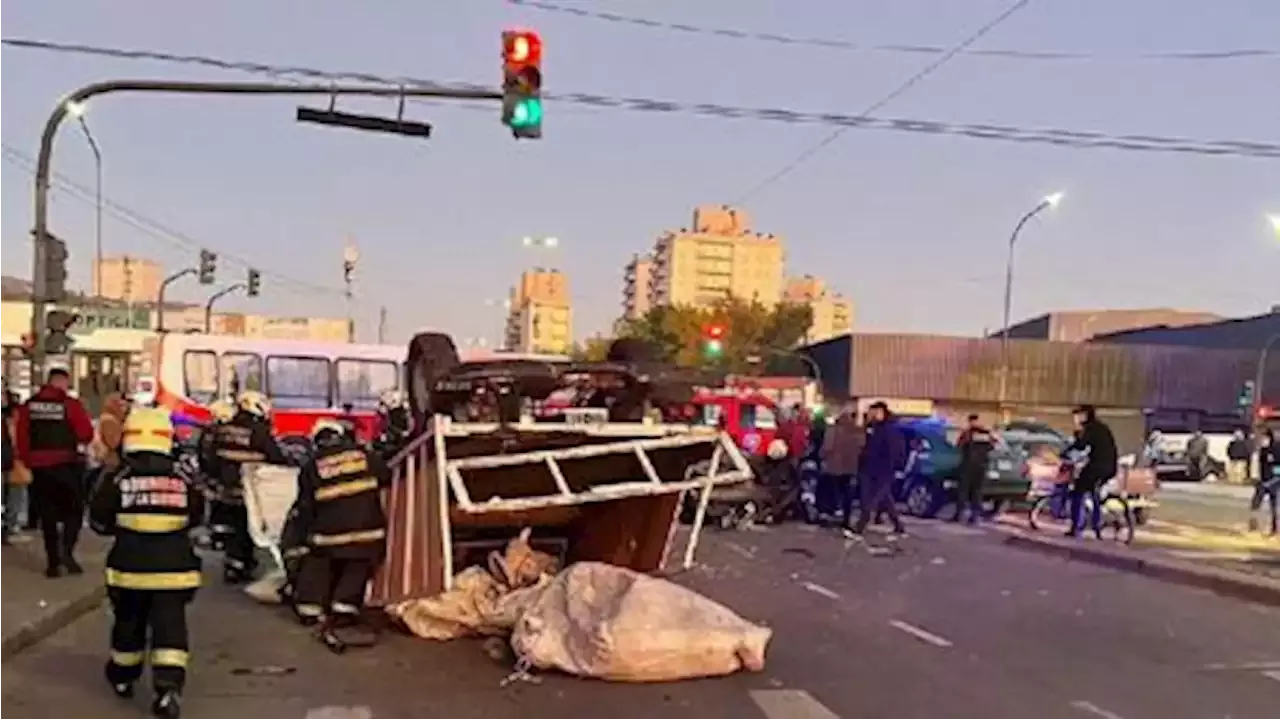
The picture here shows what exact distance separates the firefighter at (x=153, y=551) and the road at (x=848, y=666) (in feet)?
1.49

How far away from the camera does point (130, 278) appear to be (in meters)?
125

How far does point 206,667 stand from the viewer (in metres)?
10.5

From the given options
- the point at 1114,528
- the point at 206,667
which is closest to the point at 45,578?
the point at 206,667

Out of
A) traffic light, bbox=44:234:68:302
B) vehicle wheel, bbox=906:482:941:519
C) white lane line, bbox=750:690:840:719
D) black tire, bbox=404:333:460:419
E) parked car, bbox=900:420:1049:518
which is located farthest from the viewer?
vehicle wheel, bbox=906:482:941:519

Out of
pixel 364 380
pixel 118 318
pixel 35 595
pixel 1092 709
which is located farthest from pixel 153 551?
pixel 118 318

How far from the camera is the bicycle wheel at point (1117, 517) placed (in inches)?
867

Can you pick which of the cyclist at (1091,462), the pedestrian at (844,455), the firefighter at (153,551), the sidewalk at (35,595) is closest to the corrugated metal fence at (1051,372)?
the pedestrian at (844,455)

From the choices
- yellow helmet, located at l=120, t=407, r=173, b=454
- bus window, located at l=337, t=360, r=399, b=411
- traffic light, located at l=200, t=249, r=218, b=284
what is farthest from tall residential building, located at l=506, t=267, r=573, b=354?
yellow helmet, located at l=120, t=407, r=173, b=454

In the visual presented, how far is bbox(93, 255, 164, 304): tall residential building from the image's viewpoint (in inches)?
4875

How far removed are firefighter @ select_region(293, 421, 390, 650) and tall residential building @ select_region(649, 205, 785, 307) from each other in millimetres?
107099

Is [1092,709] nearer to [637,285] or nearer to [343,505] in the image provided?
[343,505]

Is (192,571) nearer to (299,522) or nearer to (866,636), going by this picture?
(299,522)

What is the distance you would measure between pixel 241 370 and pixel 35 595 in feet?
74.4

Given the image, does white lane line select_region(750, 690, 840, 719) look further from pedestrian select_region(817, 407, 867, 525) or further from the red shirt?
pedestrian select_region(817, 407, 867, 525)
